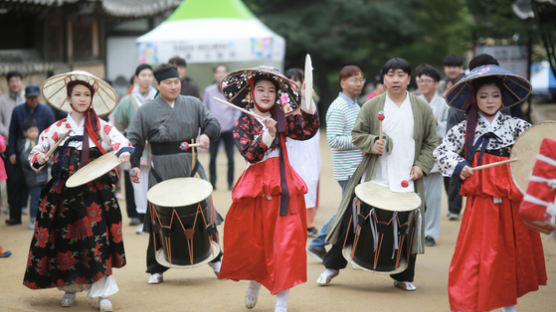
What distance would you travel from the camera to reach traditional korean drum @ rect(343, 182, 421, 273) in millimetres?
5562

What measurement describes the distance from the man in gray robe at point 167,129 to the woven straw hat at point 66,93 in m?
0.49

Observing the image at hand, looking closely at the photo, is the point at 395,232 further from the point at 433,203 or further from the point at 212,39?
the point at 212,39

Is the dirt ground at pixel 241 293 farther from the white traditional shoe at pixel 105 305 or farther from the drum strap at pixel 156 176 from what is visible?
the drum strap at pixel 156 176

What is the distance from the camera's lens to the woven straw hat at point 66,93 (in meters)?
5.58

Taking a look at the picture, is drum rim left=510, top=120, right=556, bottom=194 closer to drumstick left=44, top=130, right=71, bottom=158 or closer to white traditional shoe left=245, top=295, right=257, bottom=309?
white traditional shoe left=245, top=295, right=257, bottom=309

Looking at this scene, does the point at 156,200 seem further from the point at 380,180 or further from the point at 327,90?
the point at 327,90

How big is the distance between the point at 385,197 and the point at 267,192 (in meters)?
1.08

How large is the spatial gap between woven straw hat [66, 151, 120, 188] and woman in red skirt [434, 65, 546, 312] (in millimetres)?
2378

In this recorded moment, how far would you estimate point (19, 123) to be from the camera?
9.35 m

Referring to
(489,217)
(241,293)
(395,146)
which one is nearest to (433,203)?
(395,146)

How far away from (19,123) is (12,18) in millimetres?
7119

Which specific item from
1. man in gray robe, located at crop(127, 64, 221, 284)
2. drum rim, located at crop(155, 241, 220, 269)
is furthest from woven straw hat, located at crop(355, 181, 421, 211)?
man in gray robe, located at crop(127, 64, 221, 284)

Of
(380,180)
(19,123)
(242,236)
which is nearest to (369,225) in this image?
(380,180)

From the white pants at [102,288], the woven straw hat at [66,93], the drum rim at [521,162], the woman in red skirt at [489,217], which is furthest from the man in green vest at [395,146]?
the woven straw hat at [66,93]
